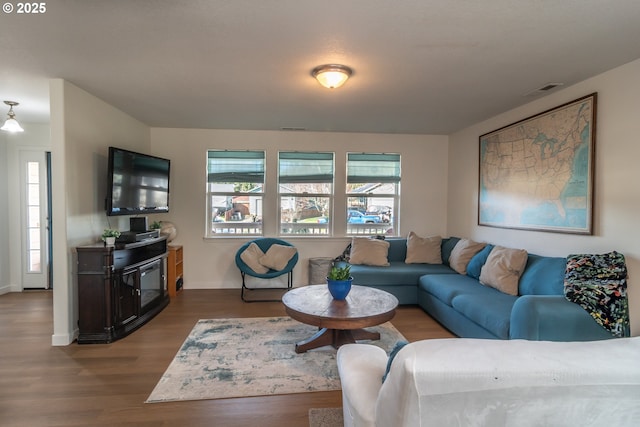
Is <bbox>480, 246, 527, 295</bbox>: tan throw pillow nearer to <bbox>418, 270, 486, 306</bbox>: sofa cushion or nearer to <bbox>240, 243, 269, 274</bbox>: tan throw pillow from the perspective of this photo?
<bbox>418, 270, 486, 306</bbox>: sofa cushion

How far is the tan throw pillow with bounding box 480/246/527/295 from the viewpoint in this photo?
3.16 meters

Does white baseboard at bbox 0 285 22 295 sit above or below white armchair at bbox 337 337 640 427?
below

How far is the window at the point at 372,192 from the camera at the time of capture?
17.2ft

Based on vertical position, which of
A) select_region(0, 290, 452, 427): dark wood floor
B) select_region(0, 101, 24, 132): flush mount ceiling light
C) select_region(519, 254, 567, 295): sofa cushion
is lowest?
select_region(0, 290, 452, 427): dark wood floor

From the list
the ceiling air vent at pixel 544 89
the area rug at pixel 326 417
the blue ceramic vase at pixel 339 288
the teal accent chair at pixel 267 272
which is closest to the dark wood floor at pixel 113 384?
the area rug at pixel 326 417

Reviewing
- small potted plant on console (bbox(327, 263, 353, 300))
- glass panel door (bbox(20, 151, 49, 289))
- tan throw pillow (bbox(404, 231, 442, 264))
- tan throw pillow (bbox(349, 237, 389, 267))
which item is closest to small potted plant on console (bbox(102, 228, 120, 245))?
small potted plant on console (bbox(327, 263, 353, 300))

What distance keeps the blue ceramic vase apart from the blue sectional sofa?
3.68 ft

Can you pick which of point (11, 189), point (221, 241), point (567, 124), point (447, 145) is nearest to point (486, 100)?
point (567, 124)

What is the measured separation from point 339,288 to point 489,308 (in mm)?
1289

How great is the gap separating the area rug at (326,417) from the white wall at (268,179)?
3103mm

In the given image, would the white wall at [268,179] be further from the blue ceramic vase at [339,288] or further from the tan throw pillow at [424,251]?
the blue ceramic vase at [339,288]

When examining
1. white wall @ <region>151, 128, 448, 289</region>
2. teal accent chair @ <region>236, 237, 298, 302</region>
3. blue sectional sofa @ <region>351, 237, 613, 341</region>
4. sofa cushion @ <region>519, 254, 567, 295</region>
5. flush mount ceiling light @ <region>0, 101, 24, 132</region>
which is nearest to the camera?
blue sectional sofa @ <region>351, 237, 613, 341</region>

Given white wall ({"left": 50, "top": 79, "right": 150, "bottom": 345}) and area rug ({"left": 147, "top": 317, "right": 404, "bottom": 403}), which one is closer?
area rug ({"left": 147, "top": 317, "right": 404, "bottom": 403})

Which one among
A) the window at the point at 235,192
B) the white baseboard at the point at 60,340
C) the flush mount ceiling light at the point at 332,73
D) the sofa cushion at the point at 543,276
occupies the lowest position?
the white baseboard at the point at 60,340
